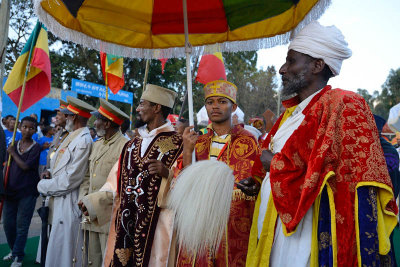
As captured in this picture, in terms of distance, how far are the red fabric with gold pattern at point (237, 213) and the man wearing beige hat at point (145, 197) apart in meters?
0.41

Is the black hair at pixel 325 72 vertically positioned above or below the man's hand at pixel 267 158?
above

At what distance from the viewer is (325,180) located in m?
1.87

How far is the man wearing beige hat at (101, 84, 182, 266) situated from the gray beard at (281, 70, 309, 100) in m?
1.59

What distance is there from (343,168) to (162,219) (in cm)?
229

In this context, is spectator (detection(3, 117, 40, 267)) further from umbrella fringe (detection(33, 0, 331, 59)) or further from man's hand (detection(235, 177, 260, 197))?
man's hand (detection(235, 177, 260, 197))

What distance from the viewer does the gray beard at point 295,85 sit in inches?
91.9

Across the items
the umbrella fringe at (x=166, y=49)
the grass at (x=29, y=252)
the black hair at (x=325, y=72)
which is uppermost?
the umbrella fringe at (x=166, y=49)

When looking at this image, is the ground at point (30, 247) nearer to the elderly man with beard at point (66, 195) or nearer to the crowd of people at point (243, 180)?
the crowd of people at point (243, 180)

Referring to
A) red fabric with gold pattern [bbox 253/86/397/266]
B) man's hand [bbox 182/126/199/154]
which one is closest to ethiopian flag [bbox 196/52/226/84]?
man's hand [bbox 182/126/199/154]

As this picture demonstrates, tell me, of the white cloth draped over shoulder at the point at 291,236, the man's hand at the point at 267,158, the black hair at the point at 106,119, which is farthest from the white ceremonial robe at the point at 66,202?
the man's hand at the point at 267,158

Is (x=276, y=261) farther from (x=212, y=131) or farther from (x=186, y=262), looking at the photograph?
(x=212, y=131)

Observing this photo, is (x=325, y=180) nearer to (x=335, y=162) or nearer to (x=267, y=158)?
(x=335, y=162)

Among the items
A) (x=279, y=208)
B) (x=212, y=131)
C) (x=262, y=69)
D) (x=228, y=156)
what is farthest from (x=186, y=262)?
(x=262, y=69)

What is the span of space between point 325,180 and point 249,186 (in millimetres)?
712
